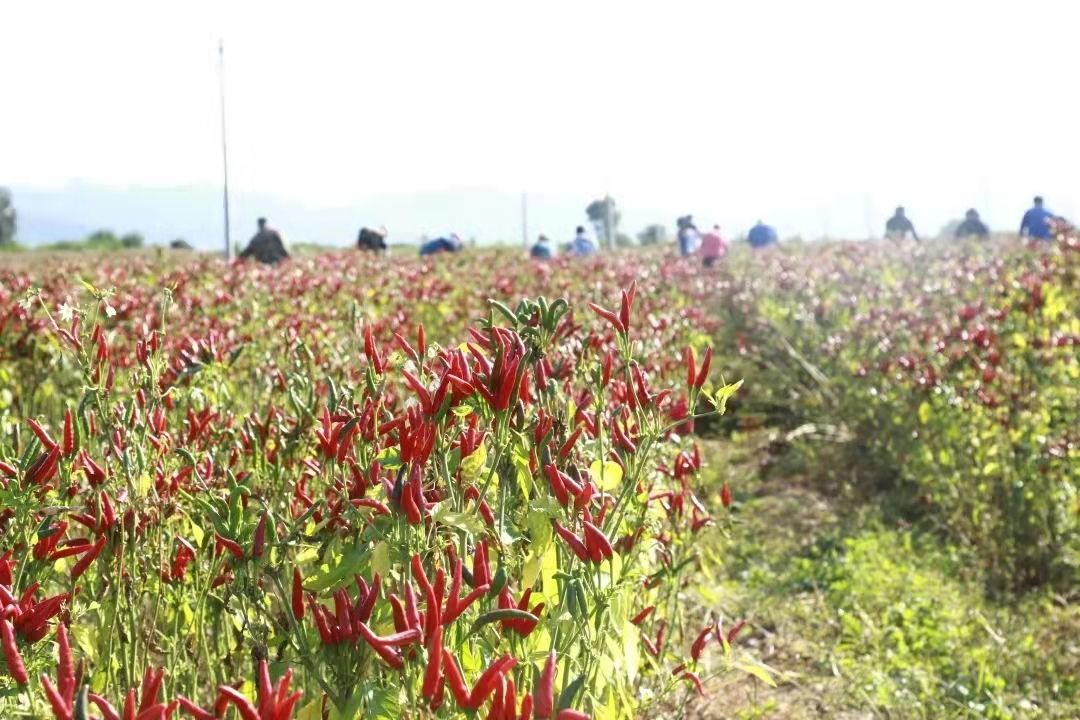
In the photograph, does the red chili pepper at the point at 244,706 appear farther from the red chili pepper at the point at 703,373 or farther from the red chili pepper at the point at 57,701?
the red chili pepper at the point at 703,373

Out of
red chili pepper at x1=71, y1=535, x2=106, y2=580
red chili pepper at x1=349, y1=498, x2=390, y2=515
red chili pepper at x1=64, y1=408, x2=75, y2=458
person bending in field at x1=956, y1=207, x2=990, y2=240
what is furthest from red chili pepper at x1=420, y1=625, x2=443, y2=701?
person bending in field at x1=956, y1=207, x2=990, y2=240

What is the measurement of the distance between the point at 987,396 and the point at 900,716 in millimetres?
1517

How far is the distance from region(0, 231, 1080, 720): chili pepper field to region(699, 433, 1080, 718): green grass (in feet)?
0.05

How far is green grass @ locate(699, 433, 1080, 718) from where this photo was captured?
11.8ft

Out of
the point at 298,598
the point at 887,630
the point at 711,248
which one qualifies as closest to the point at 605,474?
the point at 298,598

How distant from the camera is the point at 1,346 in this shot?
4836 mm

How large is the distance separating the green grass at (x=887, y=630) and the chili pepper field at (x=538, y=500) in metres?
0.02

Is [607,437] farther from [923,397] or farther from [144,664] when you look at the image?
[923,397]

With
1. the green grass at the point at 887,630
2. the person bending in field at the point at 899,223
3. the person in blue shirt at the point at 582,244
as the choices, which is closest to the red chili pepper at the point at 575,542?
the green grass at the point at 887,630

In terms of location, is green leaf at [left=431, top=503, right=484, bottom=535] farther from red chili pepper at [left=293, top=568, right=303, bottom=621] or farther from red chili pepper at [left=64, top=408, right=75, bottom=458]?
red chili pepper at [left=64, top=408, right=75, bottom=458]

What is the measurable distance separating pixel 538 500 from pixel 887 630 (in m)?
2.93

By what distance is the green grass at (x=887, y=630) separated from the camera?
→ 360 centimetres

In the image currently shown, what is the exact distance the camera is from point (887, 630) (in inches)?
162

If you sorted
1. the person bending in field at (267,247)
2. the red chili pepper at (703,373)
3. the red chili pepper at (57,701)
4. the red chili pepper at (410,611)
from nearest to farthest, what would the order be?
1. the red chili pepper at (57,701)
2. the red chili pepper at (410,611)
3. the red chili pepper at (703,373)
4. the person bending in field at (267,247)
